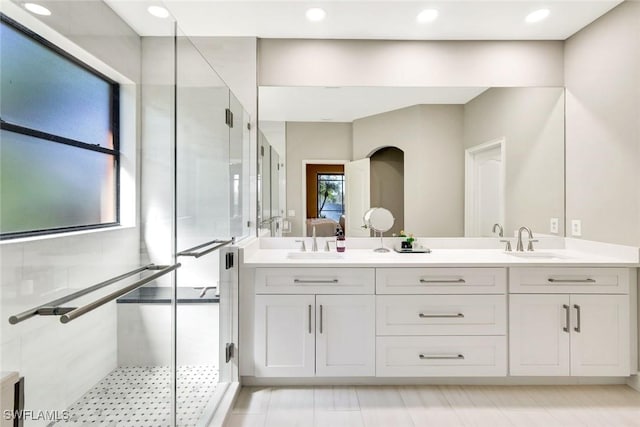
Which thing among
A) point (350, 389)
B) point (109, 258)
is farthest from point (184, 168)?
point (350, 389)

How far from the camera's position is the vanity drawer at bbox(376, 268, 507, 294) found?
6.82ft

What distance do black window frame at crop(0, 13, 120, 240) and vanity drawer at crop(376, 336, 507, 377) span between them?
1672 millimetres

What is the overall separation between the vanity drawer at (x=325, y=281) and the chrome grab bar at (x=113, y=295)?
76cm

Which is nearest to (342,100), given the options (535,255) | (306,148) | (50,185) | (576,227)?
(306,148)

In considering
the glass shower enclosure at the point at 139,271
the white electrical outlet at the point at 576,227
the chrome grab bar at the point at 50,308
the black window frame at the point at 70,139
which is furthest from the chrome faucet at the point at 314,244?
the white electrical outlet at the point at 576,227

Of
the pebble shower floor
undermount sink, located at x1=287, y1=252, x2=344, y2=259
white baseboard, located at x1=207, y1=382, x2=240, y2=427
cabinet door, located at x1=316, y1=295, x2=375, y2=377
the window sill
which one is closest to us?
the window sill

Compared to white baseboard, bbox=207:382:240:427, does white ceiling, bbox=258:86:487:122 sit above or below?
Result: above

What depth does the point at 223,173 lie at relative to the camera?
2.09 m

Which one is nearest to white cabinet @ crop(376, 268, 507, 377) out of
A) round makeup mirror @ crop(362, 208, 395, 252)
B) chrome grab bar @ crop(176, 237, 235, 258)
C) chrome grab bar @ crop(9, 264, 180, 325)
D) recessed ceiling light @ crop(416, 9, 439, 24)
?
round makeup mirror @ crop(362, 208, 395, 252)

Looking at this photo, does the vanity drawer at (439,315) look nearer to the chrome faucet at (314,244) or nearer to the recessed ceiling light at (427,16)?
the chrome faucet at (314,244)

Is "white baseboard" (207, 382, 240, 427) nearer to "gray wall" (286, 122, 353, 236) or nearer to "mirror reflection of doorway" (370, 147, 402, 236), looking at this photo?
"gray wall" (286, 122, 353, 236)

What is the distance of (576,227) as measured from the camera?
8.18 feet

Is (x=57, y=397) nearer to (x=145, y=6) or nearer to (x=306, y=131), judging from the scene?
(x=145, y=6)

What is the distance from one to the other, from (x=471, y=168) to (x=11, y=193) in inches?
106
